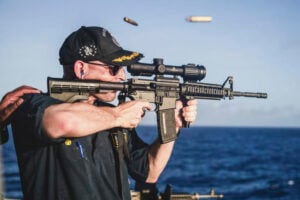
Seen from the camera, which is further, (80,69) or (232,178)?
(232,178)

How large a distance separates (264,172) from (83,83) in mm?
63300

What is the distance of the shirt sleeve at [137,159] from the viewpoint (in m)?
5.81

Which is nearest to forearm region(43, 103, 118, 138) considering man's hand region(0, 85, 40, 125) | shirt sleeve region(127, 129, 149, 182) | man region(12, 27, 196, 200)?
man region(12, 27, 196, 200)

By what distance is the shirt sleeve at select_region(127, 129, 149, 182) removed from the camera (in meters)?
5.81

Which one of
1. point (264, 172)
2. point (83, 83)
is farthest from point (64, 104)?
point (264, 172)

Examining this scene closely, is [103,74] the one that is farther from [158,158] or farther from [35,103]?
[158,158]

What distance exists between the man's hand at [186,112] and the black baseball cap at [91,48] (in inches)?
62.2

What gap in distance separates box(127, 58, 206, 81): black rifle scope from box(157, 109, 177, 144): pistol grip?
0.60 metres

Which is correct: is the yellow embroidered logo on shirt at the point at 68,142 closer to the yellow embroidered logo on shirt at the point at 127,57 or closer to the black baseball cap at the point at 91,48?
the black baseball cap at the point at 91,48

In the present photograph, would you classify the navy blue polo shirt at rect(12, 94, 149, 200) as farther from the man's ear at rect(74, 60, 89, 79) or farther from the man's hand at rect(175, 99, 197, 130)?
the man's hand at rect(175, 99, 197, 130)

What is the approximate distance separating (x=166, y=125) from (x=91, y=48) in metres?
1.83

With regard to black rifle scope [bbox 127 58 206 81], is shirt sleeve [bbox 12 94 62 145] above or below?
below

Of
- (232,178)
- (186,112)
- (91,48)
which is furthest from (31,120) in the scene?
(232,178)

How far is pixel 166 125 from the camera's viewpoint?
242 inches
